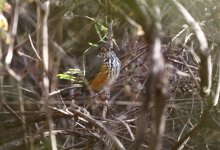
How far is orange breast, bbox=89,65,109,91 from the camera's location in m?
5.30

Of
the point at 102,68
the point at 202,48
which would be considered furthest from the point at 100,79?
the point at 202,48

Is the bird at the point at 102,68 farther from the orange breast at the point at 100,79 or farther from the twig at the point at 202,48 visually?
the twig at the point at 202,48

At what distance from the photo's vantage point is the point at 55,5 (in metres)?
4.34

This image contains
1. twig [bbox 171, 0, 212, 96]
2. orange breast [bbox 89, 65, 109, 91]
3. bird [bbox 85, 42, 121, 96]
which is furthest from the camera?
orange breast [bbox 89, 65, 109, 91]

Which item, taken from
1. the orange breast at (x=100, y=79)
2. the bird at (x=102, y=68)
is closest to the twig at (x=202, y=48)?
the bird at (x=102, y=68)

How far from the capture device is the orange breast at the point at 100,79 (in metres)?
5.30

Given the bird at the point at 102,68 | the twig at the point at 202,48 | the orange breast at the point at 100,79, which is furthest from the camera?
the orange breast at the point at 100,79

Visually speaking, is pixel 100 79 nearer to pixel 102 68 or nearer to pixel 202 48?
pixel 102 68

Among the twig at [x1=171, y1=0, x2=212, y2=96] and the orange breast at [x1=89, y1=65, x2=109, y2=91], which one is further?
the orange breast at [x1=89, y1=65, x2=109, y2=91]

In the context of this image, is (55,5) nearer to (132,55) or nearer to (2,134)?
(132,55)

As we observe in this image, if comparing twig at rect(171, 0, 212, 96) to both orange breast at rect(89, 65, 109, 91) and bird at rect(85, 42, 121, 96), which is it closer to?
bird at rect(85, 42, 121, 96)

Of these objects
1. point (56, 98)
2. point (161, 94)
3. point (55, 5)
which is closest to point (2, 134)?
point (56, 98)

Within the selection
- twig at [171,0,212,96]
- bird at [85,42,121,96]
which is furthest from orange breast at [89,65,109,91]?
twig at [171,0,212,96]

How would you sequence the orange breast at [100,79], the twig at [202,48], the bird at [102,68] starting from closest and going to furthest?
1. the twig at [202,48]
2. the bird at [102,68]
3. the orange breast at [100,79]
